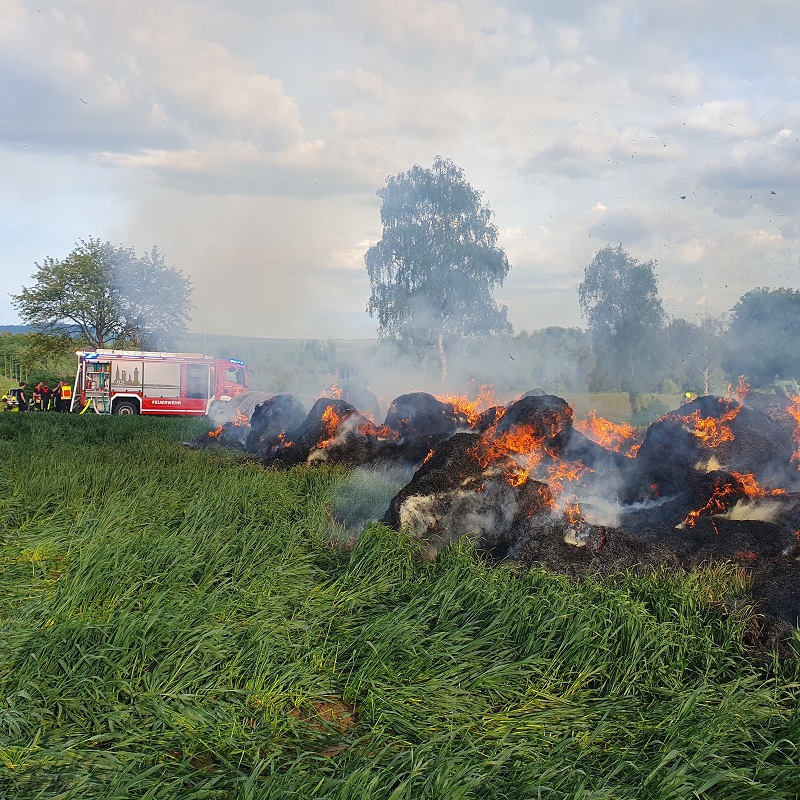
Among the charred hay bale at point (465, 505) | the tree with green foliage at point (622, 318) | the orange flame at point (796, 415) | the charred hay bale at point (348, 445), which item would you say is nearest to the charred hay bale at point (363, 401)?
the charred hay bale at point (348, 445)

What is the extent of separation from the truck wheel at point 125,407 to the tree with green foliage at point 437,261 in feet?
49.8

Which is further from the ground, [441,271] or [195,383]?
[441,271]

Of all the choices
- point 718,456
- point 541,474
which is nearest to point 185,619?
point 541,474

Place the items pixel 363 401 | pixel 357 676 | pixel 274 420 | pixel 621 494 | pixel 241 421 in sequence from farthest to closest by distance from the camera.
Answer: pixel 241 421
pixel 363 401
pixel 274 420
pixel 621 494
pixel 357 676

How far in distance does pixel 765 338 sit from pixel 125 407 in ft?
96.6

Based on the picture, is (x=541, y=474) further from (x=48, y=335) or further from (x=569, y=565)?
(x=48, y=335)

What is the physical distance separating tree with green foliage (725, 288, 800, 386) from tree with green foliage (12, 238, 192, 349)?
3034 centimetres

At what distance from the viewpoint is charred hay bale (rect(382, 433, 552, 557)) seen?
23.4ft

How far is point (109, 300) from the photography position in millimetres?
38469

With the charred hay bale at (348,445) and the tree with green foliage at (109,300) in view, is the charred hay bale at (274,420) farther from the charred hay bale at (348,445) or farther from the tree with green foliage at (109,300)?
the tree with green foliage at (109,300)

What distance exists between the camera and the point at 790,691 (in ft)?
14.1

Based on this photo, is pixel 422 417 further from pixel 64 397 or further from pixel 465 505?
pixel 64 397

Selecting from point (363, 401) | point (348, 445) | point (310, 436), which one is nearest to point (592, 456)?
point (348, 445)

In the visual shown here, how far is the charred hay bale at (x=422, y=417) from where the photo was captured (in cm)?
1355
